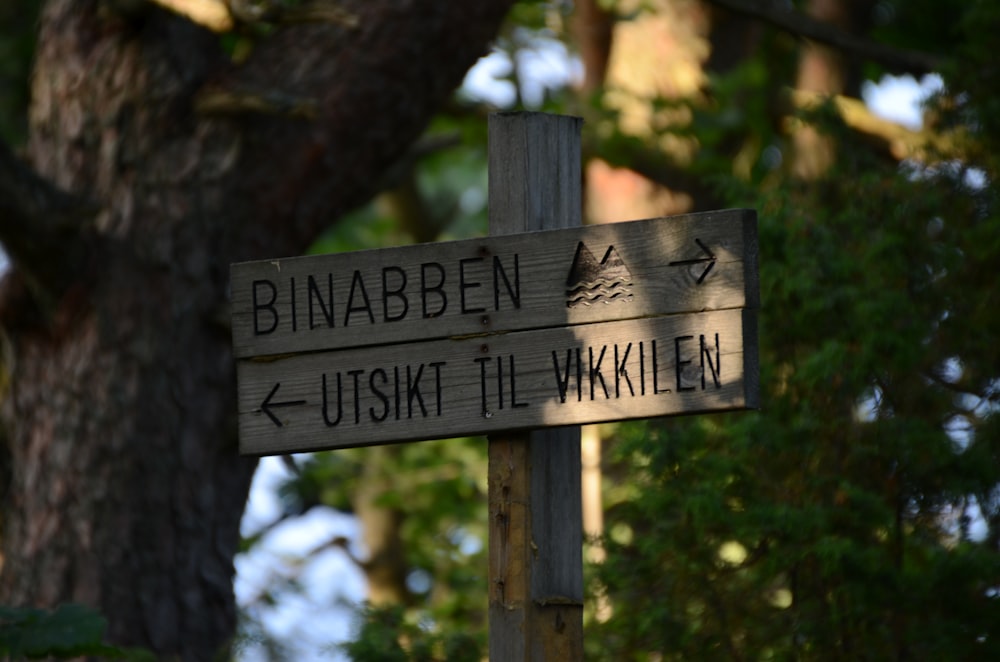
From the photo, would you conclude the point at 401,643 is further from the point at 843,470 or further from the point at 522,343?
the point at 522,343

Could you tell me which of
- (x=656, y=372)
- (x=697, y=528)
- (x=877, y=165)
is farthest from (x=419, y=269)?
(x=877, y=165)

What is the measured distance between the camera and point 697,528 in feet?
15.8

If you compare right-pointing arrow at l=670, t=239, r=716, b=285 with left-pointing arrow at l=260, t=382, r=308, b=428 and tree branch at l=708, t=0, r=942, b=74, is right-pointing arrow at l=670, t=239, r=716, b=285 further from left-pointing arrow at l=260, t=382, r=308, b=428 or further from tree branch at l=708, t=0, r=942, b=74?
tree branch at l=708, t=0, r=942, b=74

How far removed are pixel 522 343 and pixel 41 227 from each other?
9.65 feet

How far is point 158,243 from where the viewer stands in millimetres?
5523

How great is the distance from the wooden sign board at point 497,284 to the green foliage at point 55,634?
4.20 ft

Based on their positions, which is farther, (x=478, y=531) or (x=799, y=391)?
(x=478, y=531)

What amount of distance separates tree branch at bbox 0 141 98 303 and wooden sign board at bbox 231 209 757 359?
2.35m

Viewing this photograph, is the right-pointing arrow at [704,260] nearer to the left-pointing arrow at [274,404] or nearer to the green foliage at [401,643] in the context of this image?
the left-pointing arrow at [274,404]

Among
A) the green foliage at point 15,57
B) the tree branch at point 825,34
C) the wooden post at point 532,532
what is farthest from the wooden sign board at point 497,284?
the green foliage at point 15,57

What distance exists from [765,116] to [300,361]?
761 centimetres

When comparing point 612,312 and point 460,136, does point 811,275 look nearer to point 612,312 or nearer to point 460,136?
point 612,312

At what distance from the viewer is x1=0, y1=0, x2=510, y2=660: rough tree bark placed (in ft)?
17.2

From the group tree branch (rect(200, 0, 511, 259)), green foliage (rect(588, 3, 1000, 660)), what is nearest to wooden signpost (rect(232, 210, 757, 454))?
green foliage (rect(588, 3, 1000, 660))
